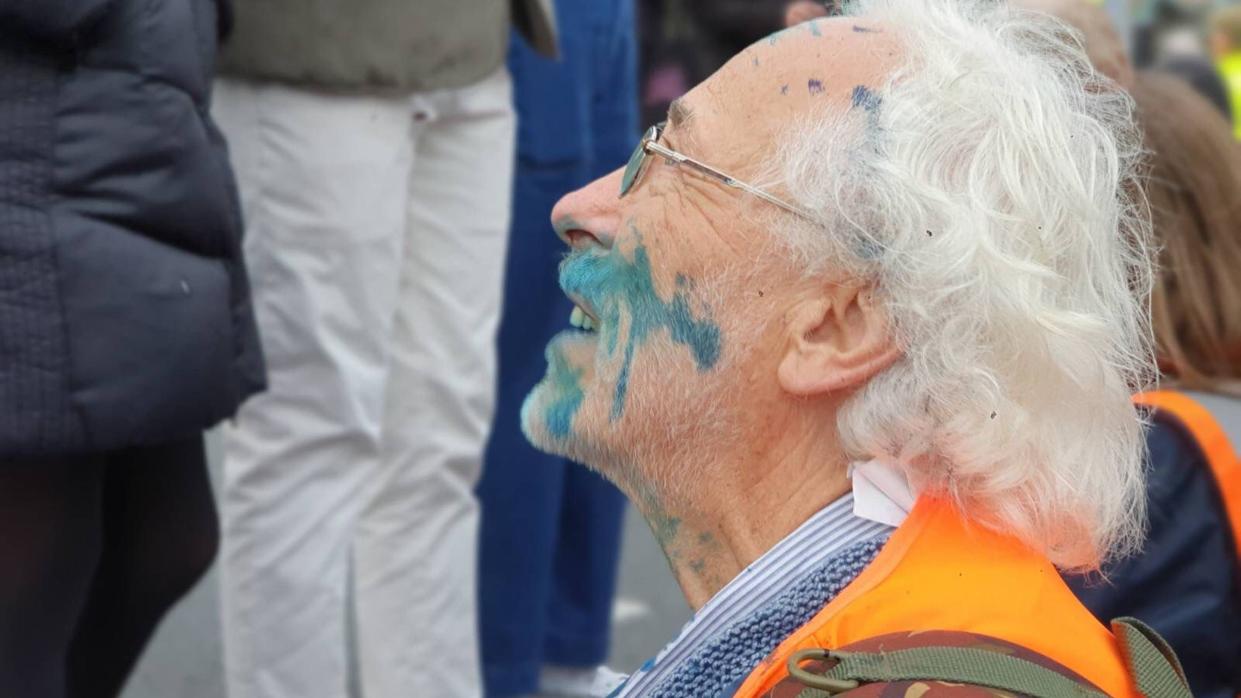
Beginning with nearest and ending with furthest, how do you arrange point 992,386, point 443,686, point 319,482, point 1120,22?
point 992,386
point 319,482
point 443,686
point 1120,22

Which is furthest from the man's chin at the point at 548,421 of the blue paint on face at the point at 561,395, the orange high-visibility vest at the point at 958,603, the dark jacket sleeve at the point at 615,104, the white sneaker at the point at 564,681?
the white sneaker at the point at 564,681

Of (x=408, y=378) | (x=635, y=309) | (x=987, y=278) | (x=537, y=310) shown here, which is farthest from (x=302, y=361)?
(x=987, y=278)

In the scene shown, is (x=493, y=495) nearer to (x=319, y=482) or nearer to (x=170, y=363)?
(x=319, y=482)

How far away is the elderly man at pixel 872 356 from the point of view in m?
1.58

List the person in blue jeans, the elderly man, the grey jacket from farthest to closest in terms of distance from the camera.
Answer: the person in blue jeans, the grey jacket, the elderly man

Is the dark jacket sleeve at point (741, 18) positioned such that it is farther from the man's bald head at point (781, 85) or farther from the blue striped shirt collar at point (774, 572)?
the blue striped shirt collar at point (774, 572)

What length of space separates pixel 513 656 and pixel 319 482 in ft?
3.15

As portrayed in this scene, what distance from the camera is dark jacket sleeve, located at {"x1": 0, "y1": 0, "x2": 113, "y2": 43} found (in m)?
2.03

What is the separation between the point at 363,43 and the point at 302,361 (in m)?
0.55

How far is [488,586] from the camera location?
3631mm

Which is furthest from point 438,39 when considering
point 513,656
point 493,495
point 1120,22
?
point 1120,22

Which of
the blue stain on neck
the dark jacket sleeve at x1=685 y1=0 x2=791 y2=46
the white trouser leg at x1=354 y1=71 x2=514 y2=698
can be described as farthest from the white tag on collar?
the dark jacket sleeve at x1=685 y1=0 x2=791 y2=46

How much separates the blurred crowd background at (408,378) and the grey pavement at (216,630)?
1cm

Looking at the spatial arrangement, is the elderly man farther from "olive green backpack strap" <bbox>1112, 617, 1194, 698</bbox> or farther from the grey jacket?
the grey jacket
